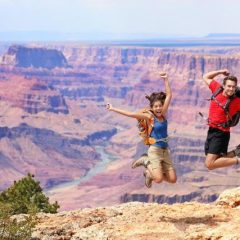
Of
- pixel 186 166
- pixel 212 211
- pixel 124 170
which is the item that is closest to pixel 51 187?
pixel 124 170

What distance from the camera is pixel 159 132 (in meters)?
12.6

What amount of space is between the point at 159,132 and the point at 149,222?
2.08 meters

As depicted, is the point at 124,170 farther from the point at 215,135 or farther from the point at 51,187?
the point at 215,135

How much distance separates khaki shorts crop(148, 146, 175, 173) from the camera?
42.0 feet

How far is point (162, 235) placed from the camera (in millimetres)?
12344

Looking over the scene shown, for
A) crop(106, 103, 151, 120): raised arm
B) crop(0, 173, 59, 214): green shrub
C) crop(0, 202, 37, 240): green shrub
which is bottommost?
crop(0, 173, 59, 214): green shrub

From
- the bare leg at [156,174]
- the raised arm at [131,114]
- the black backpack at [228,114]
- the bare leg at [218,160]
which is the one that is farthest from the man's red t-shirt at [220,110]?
the bare leg at [156,174]

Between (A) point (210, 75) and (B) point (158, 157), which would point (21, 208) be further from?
(A) point (210, 75)

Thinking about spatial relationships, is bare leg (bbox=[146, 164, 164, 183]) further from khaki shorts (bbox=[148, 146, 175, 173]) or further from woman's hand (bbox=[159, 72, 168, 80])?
woman's hand (bbox=[159, 72, 168, 80])

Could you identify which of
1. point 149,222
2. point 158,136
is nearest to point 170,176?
point 158,136

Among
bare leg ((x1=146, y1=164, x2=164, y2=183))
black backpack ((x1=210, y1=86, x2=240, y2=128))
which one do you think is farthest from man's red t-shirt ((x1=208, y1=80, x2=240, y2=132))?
bare leg ((x1=146, y1=164, x2=164, y2=183))

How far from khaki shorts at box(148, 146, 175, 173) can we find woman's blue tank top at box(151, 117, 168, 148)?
11cm

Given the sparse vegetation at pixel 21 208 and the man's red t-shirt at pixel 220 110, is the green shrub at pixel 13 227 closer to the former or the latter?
the sparse vegetation at pixel 21 208

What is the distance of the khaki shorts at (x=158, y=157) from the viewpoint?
12.8 meters
